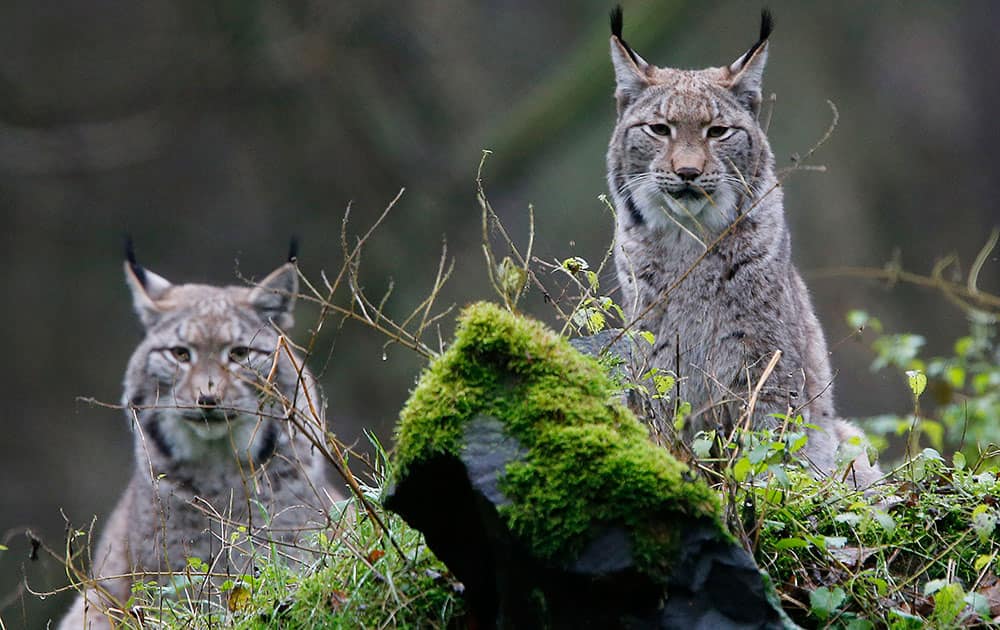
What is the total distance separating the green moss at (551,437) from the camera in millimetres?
3320

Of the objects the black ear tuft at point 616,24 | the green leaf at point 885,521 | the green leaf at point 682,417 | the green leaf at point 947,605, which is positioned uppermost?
the black ear tuft at point 616,24

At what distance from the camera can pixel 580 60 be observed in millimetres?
13062

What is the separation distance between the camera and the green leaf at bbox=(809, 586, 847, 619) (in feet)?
11.8

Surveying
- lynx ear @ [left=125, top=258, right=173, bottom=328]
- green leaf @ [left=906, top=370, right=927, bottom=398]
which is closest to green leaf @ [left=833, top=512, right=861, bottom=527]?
green leaf @ [left=906, top=370, right=927, bottom=398]

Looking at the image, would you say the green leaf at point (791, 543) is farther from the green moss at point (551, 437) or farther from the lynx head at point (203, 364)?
the lynx head at point (203, 364)

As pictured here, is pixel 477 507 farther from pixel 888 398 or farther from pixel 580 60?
pixel 888 398

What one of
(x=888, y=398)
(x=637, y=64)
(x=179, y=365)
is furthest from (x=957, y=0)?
(x=179, y=365)

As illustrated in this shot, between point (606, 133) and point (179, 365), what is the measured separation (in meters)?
7.75

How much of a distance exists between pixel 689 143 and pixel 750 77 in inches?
20.1

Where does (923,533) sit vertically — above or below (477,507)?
below

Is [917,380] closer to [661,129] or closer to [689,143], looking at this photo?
[689,143]

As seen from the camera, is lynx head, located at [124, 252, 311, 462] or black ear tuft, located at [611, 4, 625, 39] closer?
black ear tuft, located at [611, 4, 625, 39]

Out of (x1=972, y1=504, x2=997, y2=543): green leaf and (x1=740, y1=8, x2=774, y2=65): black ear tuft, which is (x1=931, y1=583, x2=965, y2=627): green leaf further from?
(x1=740, y1=8, x2=774, y2=65): black ear tuft

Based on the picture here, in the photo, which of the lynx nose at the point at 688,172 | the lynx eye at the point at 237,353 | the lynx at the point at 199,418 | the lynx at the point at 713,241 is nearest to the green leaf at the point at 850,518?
the lynx at the point at 713,241
